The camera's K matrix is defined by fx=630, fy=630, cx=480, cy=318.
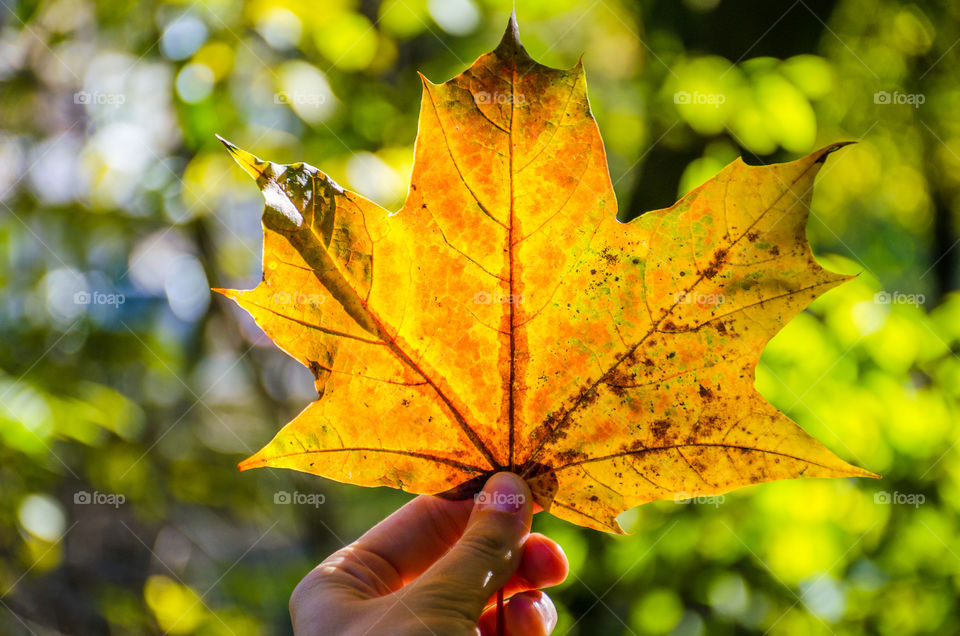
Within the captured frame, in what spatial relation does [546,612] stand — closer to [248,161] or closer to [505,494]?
[505,494]

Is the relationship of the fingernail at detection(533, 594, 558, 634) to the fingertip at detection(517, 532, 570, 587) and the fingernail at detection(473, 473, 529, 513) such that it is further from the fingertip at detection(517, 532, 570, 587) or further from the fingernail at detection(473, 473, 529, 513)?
the fingernail at detection(473, 473, 529, 513)

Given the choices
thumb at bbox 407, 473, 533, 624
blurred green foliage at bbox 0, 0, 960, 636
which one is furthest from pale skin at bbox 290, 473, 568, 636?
blurred green foliage at bbox 0, 0, 960, 636

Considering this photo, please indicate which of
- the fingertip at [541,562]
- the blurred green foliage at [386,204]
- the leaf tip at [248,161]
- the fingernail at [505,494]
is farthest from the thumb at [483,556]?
the blurred green foliage at [386,204]

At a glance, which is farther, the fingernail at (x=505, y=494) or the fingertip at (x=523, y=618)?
the fingertip at (x=523, y=618)

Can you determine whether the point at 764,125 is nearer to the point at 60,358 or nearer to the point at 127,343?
the point at 127,343

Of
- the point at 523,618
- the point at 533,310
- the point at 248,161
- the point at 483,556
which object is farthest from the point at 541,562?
the point at 248,161

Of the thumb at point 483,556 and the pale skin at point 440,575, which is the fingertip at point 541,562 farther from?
the thumb at point 483,556

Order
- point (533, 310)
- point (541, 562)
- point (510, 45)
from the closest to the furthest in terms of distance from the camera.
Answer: point (510, 45) < point (533, 310) < point (541, 562)
